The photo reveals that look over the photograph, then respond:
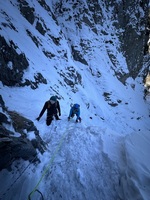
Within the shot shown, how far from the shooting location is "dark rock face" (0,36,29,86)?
938cm

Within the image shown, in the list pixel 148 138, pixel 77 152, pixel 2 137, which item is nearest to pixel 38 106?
pixel 77 152

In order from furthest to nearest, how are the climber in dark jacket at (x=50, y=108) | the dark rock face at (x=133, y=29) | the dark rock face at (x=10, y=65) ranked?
the dark rock face at (x=133, y=29) < the dark rock face at (x=10, y=65) < the climber in dark jacket at (x=50, y=108)

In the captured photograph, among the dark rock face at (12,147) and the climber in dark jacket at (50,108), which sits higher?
the climber in dark jacket at (50,108)

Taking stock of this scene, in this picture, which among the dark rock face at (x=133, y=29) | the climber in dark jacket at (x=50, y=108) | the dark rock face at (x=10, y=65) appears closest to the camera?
the climber in dark jacket at (x=50, y=108)

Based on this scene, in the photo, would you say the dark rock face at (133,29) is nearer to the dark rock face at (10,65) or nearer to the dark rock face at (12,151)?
the dark rock face at (10,65)

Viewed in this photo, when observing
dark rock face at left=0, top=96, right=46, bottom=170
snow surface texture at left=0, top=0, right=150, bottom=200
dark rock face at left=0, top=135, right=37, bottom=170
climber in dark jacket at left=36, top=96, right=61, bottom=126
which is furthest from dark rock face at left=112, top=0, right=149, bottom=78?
dark rock face at left=0, top=135, right=37, bottom=170

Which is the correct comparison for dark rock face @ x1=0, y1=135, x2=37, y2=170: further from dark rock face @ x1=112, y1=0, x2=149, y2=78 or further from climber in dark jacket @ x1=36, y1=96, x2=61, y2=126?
dark rock face @ x1=112, y1=0, x2=149, y2=78

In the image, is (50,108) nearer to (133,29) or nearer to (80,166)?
(80,166)

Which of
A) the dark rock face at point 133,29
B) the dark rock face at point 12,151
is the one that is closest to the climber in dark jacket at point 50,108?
the dark rock face at point 12,151

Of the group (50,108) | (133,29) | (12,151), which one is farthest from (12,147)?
(133,29)

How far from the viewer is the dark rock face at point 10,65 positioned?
9.38m

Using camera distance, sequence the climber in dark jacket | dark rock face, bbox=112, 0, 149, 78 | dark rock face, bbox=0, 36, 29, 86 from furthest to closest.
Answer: dark rock face, bbox=112, 0, 149, 78 → dark rock face, bbox=0, 36, 29, 86 → the climber in dark jacket

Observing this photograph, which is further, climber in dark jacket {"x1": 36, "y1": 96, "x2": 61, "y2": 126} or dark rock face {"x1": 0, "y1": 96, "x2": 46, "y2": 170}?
climber in dark jacket {"x1": 36, "y1": 96, "x2": 61, "y2": 126}

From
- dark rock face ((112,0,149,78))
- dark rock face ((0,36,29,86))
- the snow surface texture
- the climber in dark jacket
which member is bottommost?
the snow surface texture
